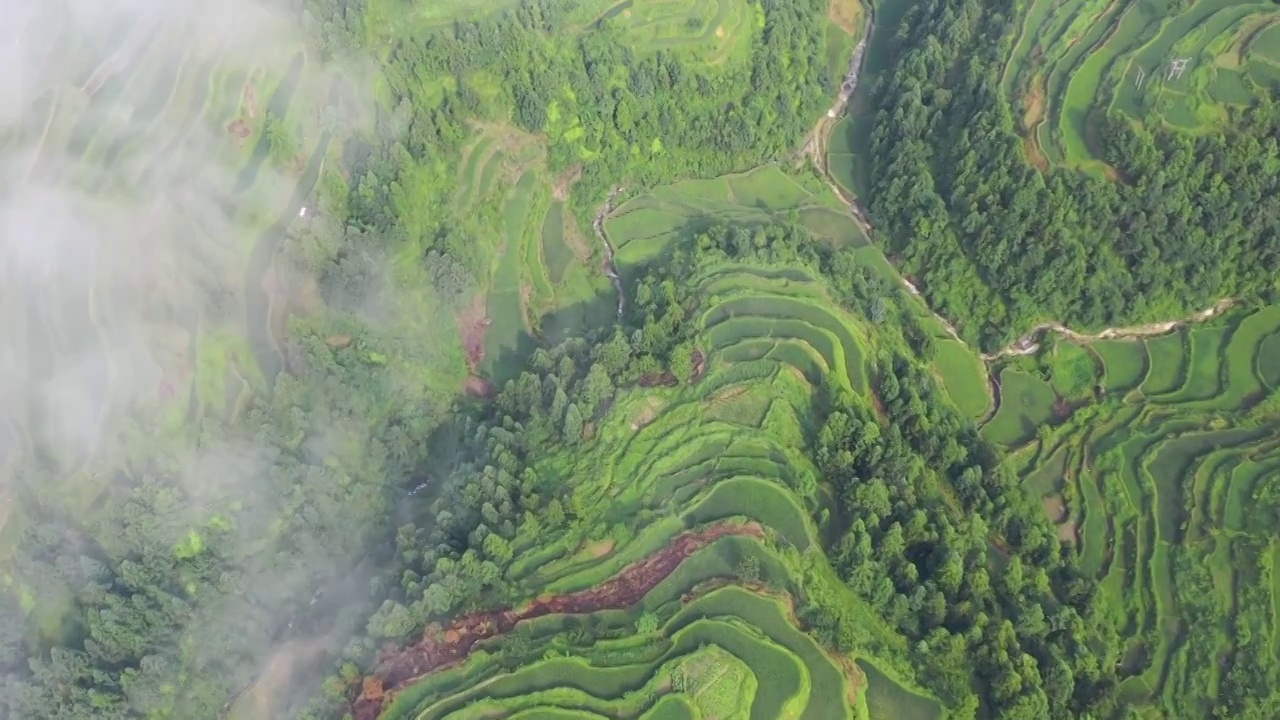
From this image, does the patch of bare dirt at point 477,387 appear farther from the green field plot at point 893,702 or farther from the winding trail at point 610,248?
the green field plot at point 893,702

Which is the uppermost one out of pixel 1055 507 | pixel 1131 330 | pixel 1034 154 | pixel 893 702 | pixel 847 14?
pixel 847 14

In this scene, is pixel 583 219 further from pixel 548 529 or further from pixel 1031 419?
pixel 1031 419

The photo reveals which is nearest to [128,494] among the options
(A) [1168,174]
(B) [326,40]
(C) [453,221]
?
(C) [453,221]

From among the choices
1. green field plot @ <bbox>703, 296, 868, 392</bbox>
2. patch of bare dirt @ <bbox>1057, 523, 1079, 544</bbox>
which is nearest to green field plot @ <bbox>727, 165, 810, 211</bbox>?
green field plot @ <bbox>703, 296, 868, 392</bbox>

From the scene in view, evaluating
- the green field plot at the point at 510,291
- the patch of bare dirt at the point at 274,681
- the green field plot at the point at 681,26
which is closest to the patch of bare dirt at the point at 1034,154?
the green field plot at the point at 681,26

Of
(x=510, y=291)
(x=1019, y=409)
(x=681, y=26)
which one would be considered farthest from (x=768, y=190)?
(x=1019, y=409)

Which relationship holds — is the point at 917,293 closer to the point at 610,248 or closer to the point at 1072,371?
the point at 1072,371
